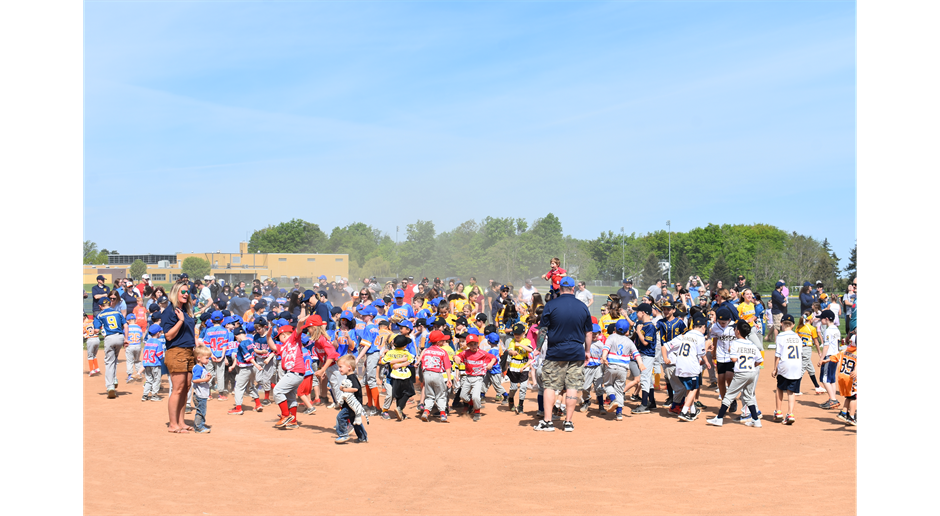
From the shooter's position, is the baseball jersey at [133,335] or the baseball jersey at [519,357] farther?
the baseball jersey at [133,335]

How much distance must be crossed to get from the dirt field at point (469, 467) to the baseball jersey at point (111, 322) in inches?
87.2

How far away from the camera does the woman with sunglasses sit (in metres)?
8.66

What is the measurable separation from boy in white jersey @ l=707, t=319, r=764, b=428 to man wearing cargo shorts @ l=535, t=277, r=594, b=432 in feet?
7.73

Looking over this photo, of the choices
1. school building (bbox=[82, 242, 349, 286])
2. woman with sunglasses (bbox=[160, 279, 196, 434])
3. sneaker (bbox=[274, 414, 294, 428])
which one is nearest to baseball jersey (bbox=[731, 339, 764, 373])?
sneaker (bbox=[274, 414, 294, 428])

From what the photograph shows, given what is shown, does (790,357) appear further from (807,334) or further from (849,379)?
(807,334)

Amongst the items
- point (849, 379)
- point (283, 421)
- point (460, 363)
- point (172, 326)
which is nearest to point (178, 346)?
point (172, 326)

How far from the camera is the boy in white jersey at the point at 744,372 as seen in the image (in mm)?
9461

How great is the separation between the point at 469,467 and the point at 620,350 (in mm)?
Result: 3651

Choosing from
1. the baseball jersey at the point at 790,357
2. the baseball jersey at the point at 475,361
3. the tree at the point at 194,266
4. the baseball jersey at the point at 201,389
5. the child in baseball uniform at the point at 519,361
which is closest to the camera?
the baseball jersey at the point at 201,389

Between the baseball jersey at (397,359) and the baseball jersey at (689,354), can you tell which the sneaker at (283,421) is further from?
the baseball jersey at (689,354)

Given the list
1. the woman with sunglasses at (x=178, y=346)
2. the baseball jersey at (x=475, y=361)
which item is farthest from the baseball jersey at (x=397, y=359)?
the woman with sunglasses at (x=178, y=346)

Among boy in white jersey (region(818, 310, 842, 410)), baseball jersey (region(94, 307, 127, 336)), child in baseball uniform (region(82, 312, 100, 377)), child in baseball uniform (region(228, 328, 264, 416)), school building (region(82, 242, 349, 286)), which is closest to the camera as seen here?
child in baseball uniform (region(228, 328, 264, 416))

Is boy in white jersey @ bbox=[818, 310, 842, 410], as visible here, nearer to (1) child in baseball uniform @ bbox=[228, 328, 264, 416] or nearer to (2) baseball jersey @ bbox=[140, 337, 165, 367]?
(1) child in baseball uniform @ bbox=[228, 328, 264, 416]

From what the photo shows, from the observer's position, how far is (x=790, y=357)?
9.73m
